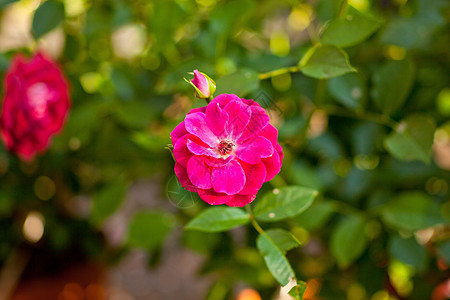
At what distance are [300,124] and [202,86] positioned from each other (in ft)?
0.83

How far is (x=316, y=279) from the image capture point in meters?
0.61

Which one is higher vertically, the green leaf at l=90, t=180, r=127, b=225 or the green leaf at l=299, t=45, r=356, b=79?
the green leaf at l=299, t=45, r=356, b=79

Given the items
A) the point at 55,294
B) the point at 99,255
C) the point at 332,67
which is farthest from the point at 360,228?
the point at 55,294

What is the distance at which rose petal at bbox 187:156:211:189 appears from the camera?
0.25 meters

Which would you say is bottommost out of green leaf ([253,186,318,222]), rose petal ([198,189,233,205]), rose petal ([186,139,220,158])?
green leaf ([253,186,318,222])

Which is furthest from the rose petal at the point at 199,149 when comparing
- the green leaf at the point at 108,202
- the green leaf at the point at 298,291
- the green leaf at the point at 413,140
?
the green leaf at the point at 108,202

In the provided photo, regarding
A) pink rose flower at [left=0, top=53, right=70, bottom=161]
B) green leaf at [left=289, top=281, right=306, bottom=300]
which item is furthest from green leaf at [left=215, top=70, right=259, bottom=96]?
pink rose flower at [left=0, top=53, right=70, bottom=161]

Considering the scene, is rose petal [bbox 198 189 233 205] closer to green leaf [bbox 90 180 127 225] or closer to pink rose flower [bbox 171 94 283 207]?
pink rose flower [bbox 171 94 283 207]

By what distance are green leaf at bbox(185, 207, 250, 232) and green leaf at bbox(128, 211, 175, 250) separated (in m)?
0.23

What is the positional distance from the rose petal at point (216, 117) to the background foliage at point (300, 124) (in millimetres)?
125

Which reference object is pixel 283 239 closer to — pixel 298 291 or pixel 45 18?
pixel 298 291

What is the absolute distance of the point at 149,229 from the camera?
21.8 inches

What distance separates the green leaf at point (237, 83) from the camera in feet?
1.04

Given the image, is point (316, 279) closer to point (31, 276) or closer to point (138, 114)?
point (138, 114)
